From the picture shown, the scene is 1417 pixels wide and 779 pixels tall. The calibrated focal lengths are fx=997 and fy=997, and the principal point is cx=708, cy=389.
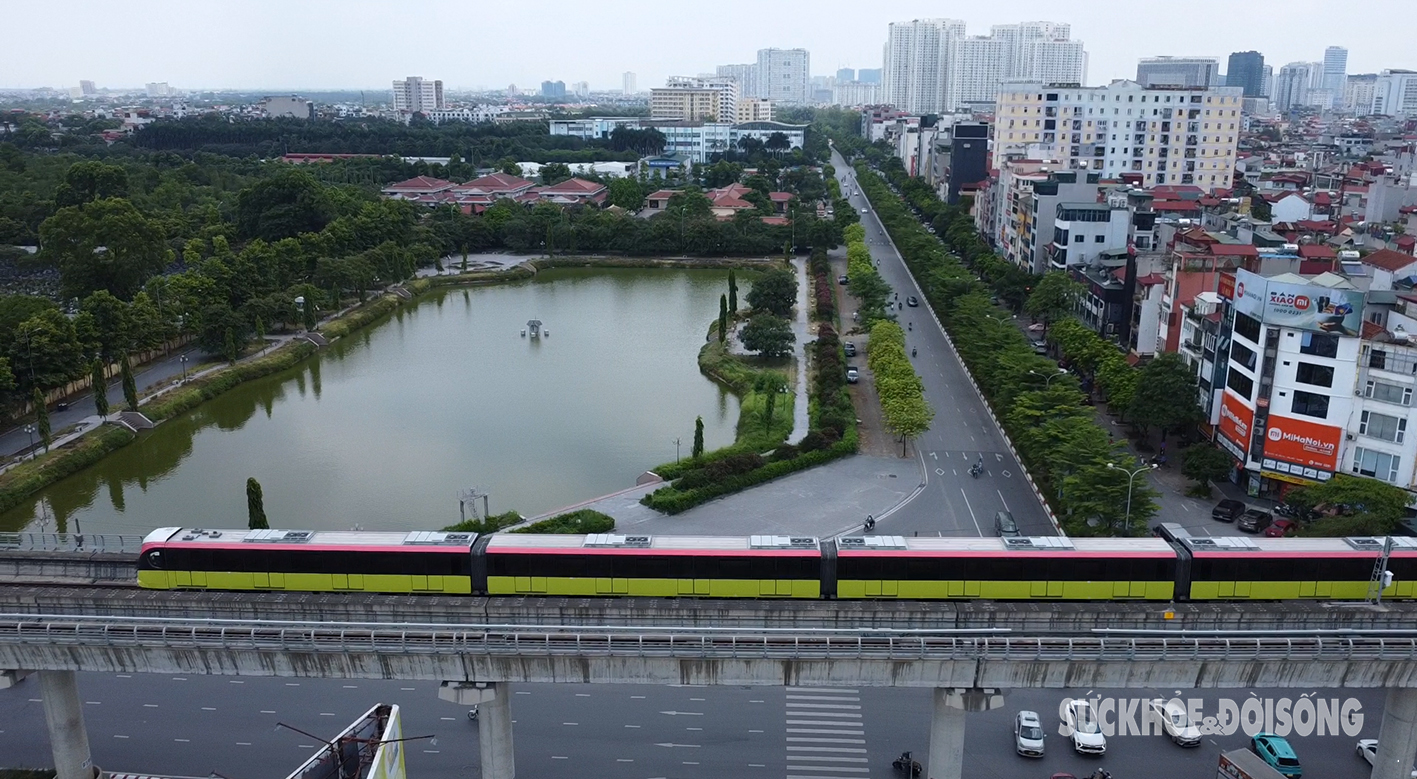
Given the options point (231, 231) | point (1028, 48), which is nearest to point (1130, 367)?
point (231, 231)

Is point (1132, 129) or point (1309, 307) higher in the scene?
point (1132, 129)

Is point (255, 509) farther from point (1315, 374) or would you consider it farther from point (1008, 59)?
point (1008, 59)

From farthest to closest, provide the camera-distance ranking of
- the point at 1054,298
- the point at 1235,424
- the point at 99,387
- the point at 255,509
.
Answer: the point at 1054,298, the point at 99,387, the point at 1235,424, the point at 255,509

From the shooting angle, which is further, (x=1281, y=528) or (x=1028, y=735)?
(x=1281, y=528)

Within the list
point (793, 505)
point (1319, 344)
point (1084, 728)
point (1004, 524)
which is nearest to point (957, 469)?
point (1004, 524)

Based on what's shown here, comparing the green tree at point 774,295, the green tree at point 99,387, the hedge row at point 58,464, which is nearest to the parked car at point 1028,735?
the hedge row at point 58,464

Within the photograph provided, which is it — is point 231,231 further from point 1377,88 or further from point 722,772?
point 1377,88
